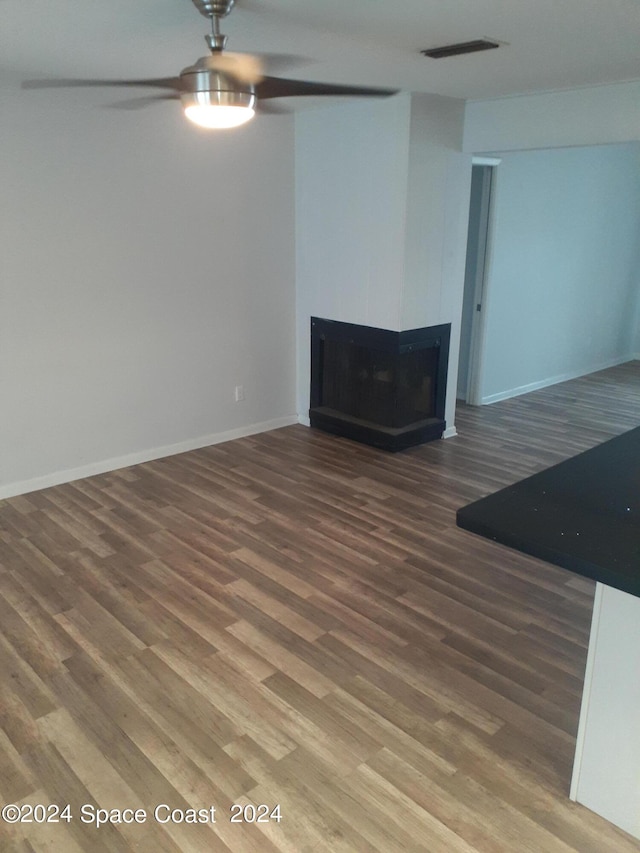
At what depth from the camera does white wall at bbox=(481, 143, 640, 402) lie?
5828 millimetres

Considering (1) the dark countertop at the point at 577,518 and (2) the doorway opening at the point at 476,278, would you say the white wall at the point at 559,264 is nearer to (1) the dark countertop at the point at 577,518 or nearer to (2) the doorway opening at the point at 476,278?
(2) the doorway opening at the point at 476,278

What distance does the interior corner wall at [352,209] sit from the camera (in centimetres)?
437

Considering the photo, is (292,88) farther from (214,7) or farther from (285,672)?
(285,672)

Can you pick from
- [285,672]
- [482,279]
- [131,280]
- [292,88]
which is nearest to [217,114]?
[292,88]

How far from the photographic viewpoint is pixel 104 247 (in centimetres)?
411

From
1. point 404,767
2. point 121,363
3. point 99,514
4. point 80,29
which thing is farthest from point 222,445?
point 404,767

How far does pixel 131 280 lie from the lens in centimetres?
429

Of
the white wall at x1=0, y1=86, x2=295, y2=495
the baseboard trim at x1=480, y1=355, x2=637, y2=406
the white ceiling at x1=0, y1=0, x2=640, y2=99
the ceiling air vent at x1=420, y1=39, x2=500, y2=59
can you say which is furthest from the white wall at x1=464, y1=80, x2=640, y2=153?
the baseboard trim at x1=480, y1=355, x2=637, y2=406

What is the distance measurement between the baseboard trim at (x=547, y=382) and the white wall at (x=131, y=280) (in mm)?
2195

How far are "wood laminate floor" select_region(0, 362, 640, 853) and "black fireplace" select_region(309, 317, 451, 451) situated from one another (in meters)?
0.81

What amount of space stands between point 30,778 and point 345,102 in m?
4.24

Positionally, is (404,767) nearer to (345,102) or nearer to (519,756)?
(519,756)

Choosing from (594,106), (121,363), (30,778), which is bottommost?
(30,778)

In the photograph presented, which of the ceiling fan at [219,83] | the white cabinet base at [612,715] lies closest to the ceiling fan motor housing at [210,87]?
the ceiling fan at [219,83]
